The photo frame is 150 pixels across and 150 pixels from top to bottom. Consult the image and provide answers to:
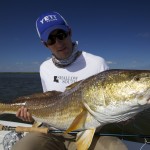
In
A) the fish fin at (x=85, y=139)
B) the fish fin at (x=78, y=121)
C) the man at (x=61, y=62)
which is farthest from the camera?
the man at (x=61, y=62)

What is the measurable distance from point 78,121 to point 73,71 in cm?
153

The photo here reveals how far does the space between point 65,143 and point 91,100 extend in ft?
4.76

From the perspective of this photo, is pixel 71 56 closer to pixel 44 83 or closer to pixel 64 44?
pixel 64 44

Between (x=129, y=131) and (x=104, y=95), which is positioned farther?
(x=129, y=131)

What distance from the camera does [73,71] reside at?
464 centimetres

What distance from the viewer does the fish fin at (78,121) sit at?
10.6 feet

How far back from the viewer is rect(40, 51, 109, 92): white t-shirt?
14.9 feet

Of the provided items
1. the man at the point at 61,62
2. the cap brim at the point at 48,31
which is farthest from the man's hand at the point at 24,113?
the cap brim at the point at 48,31

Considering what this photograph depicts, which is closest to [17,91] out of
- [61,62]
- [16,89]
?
[16,89]

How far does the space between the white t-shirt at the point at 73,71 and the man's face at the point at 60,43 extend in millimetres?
263

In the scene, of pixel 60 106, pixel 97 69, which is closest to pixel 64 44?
pixel 97 69

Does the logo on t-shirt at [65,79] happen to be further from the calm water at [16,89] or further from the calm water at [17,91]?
the calm water at [16,89]

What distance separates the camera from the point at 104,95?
121 inches

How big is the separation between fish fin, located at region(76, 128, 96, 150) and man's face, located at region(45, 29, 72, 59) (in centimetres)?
166
